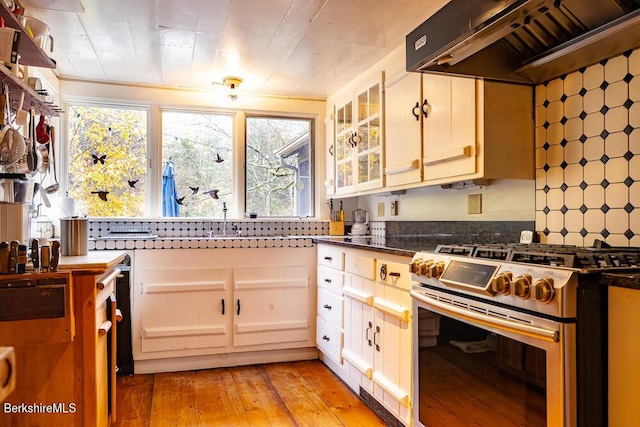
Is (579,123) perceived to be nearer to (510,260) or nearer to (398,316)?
(510,260)

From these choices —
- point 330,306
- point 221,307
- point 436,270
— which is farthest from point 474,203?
point 221,307

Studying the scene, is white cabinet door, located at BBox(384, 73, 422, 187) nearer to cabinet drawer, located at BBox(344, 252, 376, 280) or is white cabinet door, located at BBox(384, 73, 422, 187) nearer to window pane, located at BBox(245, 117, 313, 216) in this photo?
cabinet drawer, located at BBox(344, 252, 376, 280)

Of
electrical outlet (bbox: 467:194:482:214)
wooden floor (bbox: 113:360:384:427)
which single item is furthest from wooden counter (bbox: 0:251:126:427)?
electrical outlet (bbox: 467:194:482:214)

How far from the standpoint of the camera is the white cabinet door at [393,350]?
6.74 ft

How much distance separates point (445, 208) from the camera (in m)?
2.70

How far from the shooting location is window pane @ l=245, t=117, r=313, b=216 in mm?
3850

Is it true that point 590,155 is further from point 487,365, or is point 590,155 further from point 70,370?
point 70,370

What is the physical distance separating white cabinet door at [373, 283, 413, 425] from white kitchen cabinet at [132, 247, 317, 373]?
1.05m

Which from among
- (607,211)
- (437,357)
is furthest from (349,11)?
(437,357)

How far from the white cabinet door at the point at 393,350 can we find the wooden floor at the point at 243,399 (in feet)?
0.75

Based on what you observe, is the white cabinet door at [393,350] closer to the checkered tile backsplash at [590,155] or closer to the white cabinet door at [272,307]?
the checkered tile backsplash at [590,155]

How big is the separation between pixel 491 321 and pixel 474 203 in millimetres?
1080

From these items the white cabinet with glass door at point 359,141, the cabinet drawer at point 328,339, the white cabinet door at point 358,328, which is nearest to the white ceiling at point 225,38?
the white cabinet with glass door at point 359,141


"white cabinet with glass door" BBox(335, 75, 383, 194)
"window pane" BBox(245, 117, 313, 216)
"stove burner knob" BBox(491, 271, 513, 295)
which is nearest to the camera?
"stove burner knob" BBox(491, 271, 513, 295)
